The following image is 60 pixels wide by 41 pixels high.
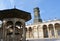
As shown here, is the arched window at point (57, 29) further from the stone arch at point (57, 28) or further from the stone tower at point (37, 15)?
the stone tower at point (37, 15)

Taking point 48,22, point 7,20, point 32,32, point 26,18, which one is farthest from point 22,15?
point 32,32

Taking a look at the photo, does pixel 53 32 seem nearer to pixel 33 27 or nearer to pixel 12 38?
pixel 33 27

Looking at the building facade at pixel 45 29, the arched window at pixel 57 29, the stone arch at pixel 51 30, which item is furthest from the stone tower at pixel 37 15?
the arched window at pixel 57 29

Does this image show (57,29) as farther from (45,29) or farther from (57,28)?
(45,29)

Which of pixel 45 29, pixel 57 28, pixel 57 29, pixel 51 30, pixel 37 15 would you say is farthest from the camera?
pixel 37 15

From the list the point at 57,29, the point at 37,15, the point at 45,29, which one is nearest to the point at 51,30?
the point at 57,29

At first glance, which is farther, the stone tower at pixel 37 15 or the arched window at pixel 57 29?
the stone tower at pixel 37 15

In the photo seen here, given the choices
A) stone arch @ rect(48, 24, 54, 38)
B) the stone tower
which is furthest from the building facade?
the stone tower

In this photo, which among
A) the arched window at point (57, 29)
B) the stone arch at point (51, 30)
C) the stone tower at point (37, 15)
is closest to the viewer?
the arched window at point (57, 29)

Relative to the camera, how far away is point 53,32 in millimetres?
30906

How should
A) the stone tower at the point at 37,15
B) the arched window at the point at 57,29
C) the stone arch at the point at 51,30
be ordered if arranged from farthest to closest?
the stone tower at the point at 37,15 < the stone arch at the point at 51,30 < the arched window at the point at 57,29

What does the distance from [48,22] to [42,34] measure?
3585mm

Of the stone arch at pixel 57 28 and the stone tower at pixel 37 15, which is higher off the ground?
the stone tower at pixel 37 15

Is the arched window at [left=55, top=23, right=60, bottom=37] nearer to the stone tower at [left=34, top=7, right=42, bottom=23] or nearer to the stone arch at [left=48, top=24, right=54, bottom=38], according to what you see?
the stone arch at [left=48, top=24, right=54, bottom=38]
